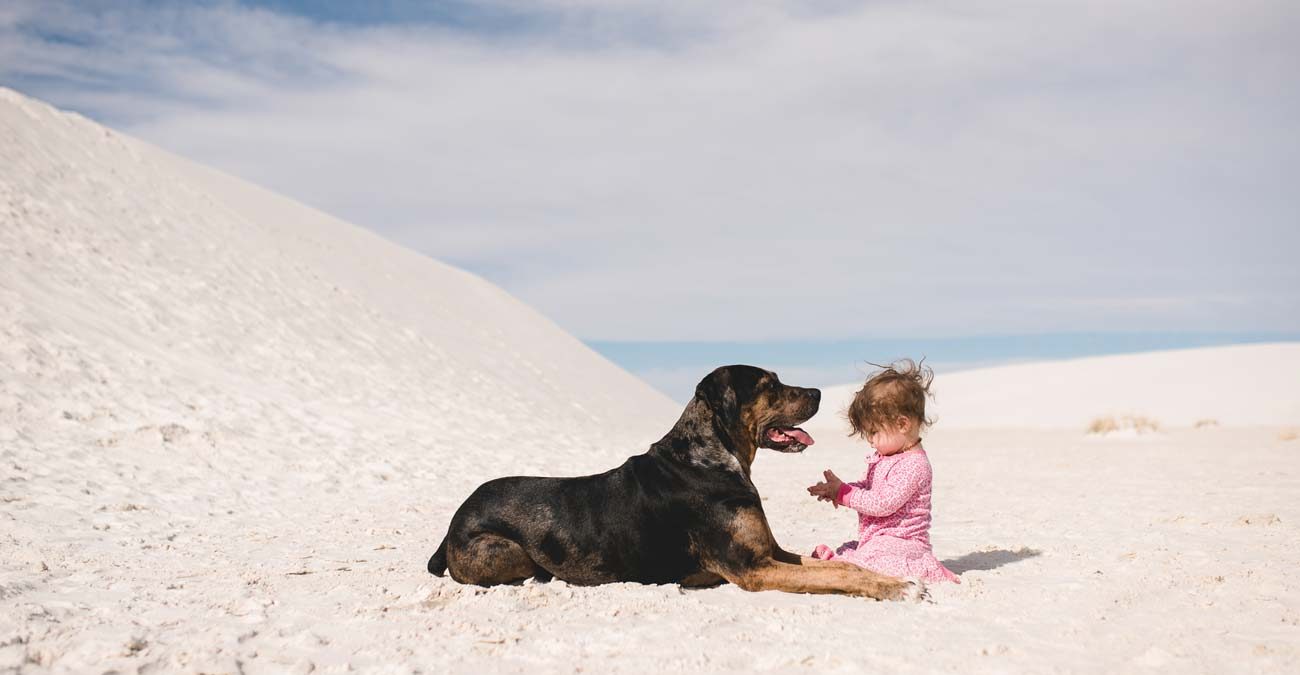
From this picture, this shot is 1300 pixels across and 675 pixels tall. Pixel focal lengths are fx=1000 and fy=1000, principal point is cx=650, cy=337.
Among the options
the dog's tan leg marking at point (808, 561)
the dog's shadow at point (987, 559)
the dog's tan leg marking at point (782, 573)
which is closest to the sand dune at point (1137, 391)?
the dog's shadow at point (987, 559)

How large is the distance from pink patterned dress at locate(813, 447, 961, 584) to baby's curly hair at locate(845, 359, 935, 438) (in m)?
0.23

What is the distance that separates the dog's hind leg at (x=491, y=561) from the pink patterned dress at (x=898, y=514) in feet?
6.22

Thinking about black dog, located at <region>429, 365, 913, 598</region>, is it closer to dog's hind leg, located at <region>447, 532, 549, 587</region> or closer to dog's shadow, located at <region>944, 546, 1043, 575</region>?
dog's hind leg, located at <region>447, 532, 549, 587</region>

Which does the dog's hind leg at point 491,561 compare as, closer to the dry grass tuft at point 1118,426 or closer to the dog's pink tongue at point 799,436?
the dog's pink tongue at point 799,436

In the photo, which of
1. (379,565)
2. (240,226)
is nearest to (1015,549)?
(379,565)

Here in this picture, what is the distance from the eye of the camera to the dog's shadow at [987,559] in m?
6.98

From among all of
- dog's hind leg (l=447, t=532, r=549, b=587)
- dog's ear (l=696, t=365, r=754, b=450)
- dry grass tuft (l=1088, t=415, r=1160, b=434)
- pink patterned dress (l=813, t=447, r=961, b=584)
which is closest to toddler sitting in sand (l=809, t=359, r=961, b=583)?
pink patterned dress (l=813, t=447, r=961, b=584)

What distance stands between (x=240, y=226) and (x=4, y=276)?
1200 cm

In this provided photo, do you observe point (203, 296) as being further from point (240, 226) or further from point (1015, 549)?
point (1015, 549)

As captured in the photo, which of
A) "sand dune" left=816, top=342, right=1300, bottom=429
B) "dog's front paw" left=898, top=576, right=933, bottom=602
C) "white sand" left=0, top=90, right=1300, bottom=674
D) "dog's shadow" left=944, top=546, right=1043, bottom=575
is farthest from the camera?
"sand dune" left=816, top=342, right=1300, bottom=429

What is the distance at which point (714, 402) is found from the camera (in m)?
6.03

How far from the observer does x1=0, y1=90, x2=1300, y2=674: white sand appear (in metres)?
4.68

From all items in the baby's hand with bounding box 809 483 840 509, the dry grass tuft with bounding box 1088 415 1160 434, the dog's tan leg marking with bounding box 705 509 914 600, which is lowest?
the dry grass tuft with bounding box 1088 415 1160 434

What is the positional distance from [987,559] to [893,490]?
174cm
